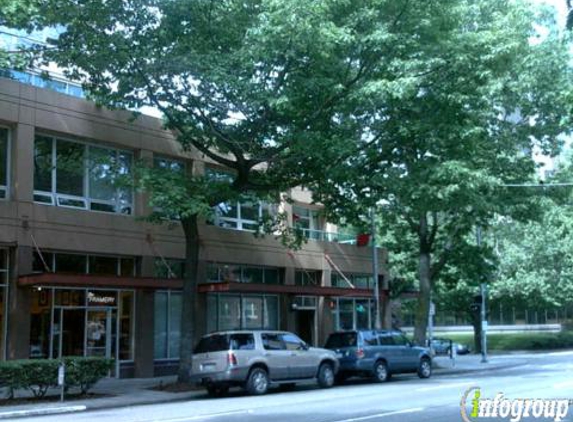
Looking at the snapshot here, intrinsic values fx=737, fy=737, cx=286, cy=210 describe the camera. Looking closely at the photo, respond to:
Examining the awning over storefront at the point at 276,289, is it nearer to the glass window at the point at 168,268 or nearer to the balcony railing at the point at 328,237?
the glass window at the point at 168,268

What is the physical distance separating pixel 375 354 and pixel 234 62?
1053 centimetres

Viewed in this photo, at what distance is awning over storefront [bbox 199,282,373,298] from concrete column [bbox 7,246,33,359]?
6.05 m

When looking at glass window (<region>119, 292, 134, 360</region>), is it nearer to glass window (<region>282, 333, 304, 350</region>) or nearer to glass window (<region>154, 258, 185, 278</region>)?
glass window (<region>154, 258, 185, 278</region>)

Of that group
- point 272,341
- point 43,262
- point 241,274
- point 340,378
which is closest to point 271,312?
point 241,274

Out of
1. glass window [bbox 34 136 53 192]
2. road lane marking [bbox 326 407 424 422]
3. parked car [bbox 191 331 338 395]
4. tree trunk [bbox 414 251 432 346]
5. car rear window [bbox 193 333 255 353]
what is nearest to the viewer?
road lane marking [bbox 326 407 424 422]

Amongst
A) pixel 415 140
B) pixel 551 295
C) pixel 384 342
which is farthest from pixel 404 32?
pixel 551 295

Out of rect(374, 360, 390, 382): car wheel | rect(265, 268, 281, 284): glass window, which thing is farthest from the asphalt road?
rect(265, 268, 281, 284): glass window

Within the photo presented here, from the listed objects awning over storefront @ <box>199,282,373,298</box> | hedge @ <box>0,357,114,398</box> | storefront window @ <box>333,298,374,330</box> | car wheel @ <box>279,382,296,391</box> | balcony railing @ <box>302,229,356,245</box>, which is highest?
balcony railing @ <box>302,229,356,245</box>

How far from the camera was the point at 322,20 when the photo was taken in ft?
58.9

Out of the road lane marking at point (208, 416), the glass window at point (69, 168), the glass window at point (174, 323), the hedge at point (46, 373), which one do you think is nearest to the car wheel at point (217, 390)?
the hedge at point (46, 373)

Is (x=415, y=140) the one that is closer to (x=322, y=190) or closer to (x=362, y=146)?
(x=362, y=146)

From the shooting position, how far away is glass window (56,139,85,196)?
23172 millimetres

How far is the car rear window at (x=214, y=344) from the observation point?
1971 centimetres

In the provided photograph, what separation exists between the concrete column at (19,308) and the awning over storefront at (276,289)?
6.05 m
